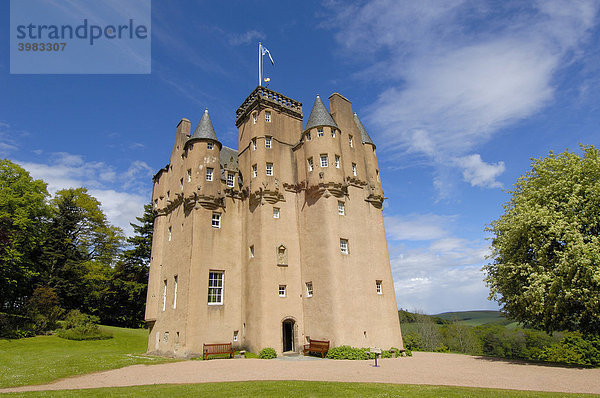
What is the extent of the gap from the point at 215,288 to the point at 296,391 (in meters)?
18.3

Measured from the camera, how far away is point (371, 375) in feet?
53.4

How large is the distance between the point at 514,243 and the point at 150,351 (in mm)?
32536

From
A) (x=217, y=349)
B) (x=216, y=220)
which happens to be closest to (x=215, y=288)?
(x=217, y=349)

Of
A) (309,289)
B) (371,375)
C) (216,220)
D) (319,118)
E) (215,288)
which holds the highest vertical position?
(319,118)

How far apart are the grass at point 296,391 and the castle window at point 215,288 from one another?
14.7 meters

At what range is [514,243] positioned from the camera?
22156mm

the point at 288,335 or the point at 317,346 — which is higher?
the point at 288,335

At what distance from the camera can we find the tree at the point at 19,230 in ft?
110

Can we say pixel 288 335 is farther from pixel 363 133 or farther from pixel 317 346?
pixel 363 133

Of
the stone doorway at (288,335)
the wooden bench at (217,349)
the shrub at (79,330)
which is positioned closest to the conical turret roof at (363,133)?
the stone doorway at (288,335)

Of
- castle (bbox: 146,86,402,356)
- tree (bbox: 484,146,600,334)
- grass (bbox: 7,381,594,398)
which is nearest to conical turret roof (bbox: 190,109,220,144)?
castle (bbox: 146,86,402,356)

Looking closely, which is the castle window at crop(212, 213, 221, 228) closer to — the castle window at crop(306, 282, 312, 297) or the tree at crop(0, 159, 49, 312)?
the castle window at crop(306, 282, 312, 297)

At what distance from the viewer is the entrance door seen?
2932 cm

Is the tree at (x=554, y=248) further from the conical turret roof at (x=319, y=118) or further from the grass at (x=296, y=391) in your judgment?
the conical turret roof at (x=319, y=118)
